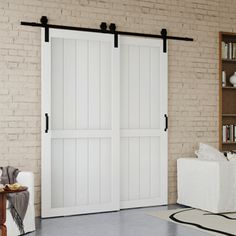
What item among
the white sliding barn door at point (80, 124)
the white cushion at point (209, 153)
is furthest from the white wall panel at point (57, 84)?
the white cushion at point (209, 153)

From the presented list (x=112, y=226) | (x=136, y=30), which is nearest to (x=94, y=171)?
(x=112, y=226)

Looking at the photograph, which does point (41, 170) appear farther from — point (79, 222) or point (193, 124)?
point (193, 124)

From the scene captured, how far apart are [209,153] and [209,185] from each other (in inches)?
A: 20.3

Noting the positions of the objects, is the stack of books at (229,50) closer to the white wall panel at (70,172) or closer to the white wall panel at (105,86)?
the white wall panel at (105,86)

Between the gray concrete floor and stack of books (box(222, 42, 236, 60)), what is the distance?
9.32ft

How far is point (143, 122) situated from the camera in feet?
23.9

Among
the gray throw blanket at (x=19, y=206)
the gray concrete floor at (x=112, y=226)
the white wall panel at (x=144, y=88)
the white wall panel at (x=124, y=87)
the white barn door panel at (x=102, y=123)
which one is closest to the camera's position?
the gray throw blanket at (x=19, y=206)

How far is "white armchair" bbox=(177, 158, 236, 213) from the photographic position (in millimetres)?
6641

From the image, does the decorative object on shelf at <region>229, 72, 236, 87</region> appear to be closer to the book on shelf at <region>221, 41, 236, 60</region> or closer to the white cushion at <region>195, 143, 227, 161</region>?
the book on shelf at <region>221, 41, 236, 60</region>

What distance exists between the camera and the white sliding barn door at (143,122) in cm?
715

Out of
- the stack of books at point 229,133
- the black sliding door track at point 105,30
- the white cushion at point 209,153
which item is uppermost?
the black sliding door track at point 105,30

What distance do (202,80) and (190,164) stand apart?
54.4 inches

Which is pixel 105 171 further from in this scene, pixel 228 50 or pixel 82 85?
pixel 228 50

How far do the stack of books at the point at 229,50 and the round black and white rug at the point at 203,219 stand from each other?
8.29ft
